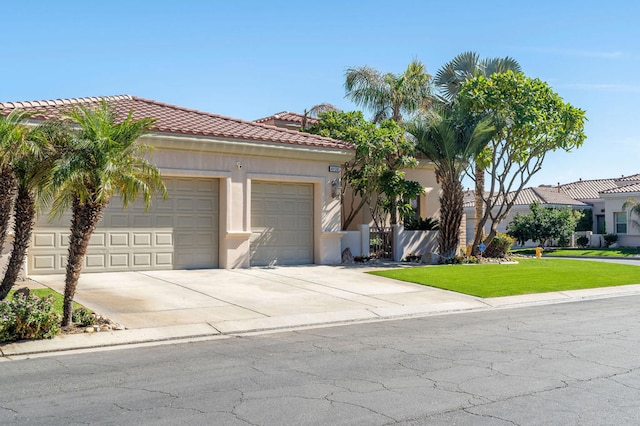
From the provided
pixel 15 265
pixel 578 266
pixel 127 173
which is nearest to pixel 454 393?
pixel 127 173

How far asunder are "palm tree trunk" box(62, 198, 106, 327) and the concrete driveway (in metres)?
1.00

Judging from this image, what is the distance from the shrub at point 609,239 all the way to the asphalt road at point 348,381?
3545cm

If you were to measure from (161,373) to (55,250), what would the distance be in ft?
32.1

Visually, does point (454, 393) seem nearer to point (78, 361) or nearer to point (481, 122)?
point (78, 361)

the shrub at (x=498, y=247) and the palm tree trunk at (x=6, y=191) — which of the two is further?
the shrub at (x=498, y=247)

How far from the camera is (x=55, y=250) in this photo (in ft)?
53.3

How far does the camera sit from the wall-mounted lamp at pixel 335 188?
20.9 meters

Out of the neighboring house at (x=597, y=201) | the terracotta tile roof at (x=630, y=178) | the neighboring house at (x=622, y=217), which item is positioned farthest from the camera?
the terracotta tile roof at (x=630, y=178)

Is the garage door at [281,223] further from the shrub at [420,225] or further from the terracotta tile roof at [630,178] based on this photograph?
the terracotta tile roof at [630,178]

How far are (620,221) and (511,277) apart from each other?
30.0m

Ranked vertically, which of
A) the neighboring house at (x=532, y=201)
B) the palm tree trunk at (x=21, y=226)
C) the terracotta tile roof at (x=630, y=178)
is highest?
the terracotta tile roof at (x=630, y=178)

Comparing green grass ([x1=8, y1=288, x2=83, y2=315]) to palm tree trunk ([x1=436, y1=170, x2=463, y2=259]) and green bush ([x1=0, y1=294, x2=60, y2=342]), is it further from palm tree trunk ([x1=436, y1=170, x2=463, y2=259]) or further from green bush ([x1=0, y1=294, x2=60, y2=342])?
palm tree trunk ([x1=436, y1=170, x2=463, y2=259])

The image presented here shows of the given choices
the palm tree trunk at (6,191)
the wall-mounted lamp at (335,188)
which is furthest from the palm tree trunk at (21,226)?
the wall-mounted lamp at (335,188)

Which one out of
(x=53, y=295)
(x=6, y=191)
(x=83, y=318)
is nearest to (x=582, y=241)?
(x=53, y=295)
